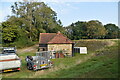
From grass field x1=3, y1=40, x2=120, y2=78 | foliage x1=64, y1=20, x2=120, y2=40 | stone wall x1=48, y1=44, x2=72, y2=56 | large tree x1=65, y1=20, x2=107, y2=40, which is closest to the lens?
grass field x1=3, y1=40, x2=120, y2=78

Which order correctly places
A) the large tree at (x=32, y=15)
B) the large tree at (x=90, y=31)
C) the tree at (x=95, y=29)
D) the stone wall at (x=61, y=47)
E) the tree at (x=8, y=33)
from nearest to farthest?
1. the stone wall at (x=61, y=47)
2. the tree at (x=8, y=33)
3. the large tree at (x=32, y=15)
4. the tree at (x=95, y=29)
5. the large tree at (x=90, y=31)

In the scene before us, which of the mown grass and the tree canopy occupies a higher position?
the tree canopy

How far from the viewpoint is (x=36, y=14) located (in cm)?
4469

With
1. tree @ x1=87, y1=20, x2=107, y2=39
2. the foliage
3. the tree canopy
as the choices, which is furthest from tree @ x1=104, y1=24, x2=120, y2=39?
the tree canopy

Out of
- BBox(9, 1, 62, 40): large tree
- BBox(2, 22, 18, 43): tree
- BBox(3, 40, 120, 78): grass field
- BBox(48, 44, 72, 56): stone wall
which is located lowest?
BBox(3, 40, 120, 78): grass field

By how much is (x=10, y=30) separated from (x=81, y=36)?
41616 millimetres

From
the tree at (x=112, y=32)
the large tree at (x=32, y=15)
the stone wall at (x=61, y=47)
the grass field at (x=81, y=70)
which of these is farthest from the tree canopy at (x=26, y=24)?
the tree at (x=112, y=32)

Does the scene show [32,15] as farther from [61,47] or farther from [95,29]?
[95,29]

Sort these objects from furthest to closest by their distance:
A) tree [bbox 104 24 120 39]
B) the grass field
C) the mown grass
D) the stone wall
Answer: tree [bbox 104 24 120 39]
the stone wall
the grass field
the mown grass

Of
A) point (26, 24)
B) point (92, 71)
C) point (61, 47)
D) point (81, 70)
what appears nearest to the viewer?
point (92, 71)

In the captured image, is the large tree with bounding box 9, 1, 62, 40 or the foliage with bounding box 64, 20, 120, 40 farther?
the foliage with bounding box 64, 20, 120, 40

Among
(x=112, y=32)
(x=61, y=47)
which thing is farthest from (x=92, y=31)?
(x=61, y=47)

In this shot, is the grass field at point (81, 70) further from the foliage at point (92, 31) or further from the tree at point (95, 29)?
the foliage at point (92, 31)

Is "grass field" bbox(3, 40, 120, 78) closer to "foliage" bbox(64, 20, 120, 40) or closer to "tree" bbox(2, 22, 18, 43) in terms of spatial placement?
"tree" bbox(2, 22, 18, 43)
